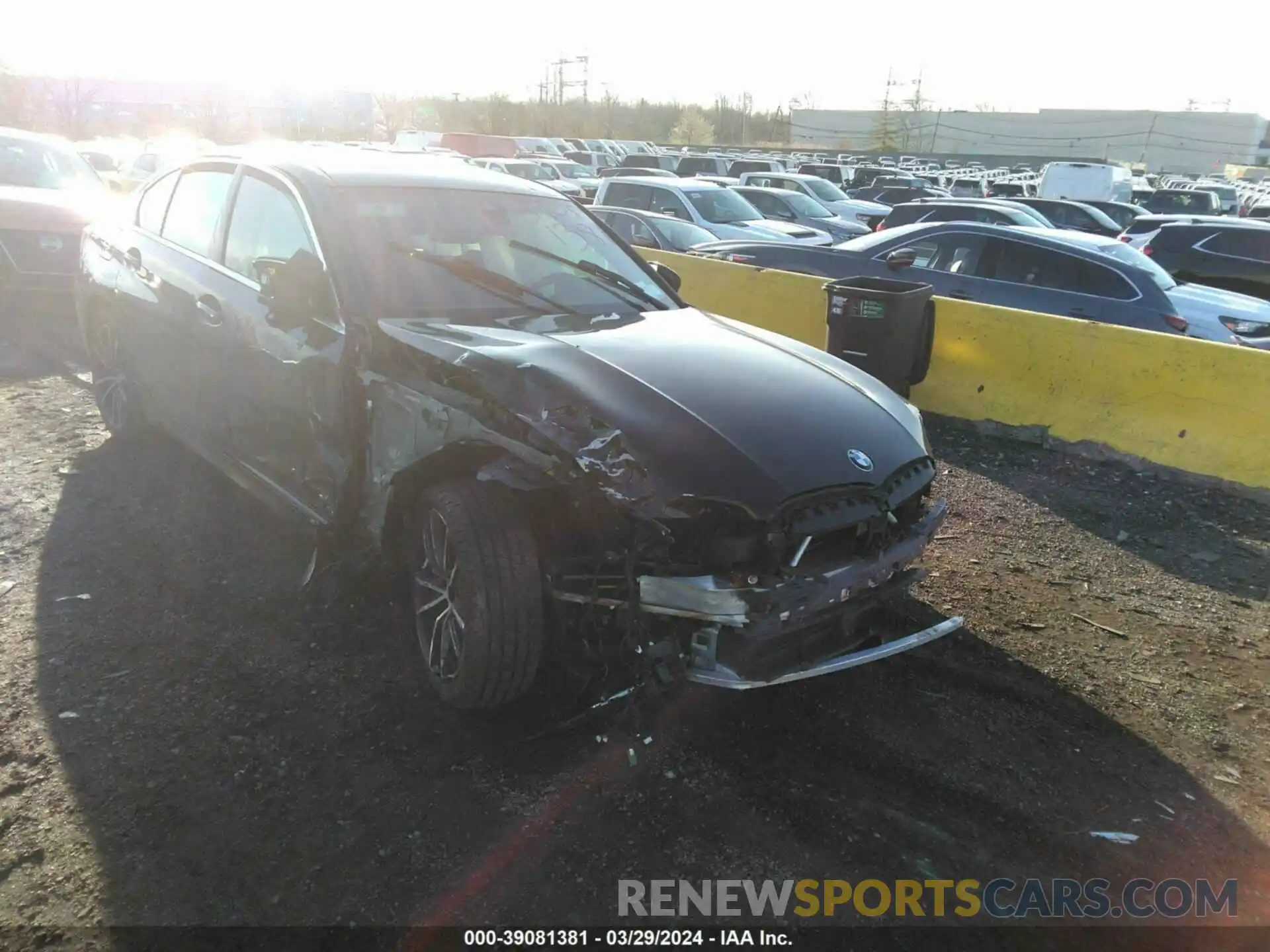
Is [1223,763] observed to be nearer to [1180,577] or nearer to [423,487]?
[1180,577]

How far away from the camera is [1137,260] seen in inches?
368

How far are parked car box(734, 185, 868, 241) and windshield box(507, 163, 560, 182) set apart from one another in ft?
23.5

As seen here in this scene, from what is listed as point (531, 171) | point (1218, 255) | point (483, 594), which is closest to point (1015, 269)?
point (1218, 255)

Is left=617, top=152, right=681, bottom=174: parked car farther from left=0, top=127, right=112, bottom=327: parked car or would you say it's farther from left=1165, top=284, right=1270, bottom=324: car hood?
left=1165, top=284, right=1270, bottom=324: car hood

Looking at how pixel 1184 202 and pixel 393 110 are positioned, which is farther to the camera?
pixel 393 110

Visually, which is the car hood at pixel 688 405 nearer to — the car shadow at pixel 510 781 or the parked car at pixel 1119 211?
the car shadow at pixel 510 781

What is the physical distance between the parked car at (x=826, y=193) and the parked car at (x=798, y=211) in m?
2.31

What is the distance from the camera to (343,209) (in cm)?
403

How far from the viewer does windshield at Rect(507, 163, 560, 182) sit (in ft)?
72.1

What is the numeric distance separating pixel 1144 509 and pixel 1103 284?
3.56m

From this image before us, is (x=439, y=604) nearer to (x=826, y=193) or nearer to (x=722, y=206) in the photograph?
(x=722, y=206)

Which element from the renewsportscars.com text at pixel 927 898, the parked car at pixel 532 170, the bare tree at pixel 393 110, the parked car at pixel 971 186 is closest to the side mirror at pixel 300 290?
the renewsportscars.com text at pixel 927 898

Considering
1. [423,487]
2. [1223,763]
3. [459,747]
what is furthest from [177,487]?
[1223,763]

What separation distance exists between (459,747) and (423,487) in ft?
3.09
